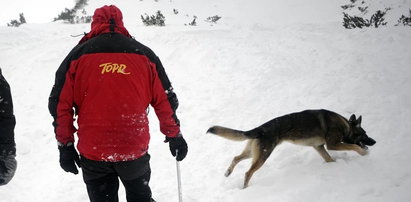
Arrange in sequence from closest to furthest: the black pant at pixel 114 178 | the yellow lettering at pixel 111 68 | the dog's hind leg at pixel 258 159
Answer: the yellow lettering at pixel 111 68, the black pant at pixel 114 178, the dog's hind leg at pixel 258 159

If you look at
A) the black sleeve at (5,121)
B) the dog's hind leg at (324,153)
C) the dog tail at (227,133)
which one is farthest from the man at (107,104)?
the dog's hind leg at (324,153)

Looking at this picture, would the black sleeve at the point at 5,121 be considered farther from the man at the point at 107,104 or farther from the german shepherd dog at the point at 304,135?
the german shepherd dog at the point at 304,135

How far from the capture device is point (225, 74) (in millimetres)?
8562

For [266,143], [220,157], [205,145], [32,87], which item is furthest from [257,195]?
[32,87]

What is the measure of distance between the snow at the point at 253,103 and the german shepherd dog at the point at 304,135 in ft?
0.75

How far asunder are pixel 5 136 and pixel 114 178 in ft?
2.73

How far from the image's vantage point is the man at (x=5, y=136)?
221cm

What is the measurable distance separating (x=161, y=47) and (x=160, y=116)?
814cm

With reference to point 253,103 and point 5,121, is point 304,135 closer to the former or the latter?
point 253,103

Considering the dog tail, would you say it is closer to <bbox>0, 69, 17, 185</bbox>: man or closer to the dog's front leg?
the dog's front leg

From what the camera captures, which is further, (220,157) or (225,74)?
(225,74)

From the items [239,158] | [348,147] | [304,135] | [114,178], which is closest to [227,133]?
[239,158]

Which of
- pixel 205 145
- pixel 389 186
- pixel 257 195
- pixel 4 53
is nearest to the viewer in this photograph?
pixel 389 186

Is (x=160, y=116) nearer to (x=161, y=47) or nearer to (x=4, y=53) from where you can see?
(x=161, y=47)
